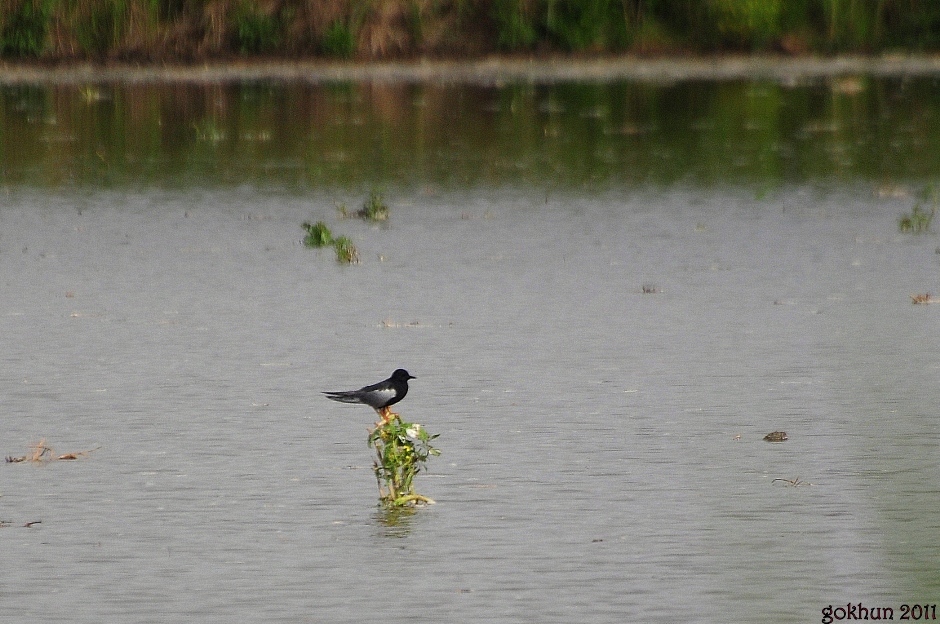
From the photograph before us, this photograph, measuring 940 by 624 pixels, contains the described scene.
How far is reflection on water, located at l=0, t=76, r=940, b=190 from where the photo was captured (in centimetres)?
2523

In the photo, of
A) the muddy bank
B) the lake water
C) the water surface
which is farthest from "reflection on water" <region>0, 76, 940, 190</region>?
the water surface

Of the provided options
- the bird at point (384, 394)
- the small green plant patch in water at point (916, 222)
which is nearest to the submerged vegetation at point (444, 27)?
the small green plant patch in water at point (916, 222)

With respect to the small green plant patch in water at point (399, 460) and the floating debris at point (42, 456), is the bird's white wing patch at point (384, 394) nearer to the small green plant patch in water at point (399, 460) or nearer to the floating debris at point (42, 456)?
the small green plant patch in water at point (399, 460)

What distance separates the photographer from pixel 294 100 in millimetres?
36000

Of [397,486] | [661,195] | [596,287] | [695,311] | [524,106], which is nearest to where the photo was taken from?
[397,486]

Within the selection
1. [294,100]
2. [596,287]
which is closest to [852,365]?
[596,287]

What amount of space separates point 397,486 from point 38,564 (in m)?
1.62

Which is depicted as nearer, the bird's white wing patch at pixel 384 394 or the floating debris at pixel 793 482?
the floating debris at pixel 793 482

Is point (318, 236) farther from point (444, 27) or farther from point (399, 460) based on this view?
point (444, 27)

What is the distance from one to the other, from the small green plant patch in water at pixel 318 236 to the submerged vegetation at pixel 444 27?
21991 millimetres

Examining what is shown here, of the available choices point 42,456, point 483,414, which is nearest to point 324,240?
point 483,414

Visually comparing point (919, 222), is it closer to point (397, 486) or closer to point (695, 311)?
point (695, 311)

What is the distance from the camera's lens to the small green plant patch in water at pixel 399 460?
928cm

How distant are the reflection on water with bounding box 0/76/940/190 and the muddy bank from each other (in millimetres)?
940
